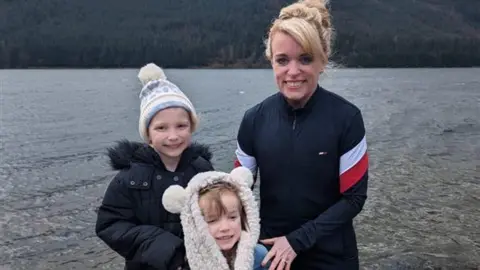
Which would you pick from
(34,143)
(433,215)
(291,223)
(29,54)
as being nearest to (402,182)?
(433,215)

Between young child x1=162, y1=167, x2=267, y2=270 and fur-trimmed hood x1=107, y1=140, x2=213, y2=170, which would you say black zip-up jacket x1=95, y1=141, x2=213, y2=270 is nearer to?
fur-trimmed hood x1=107, y1=140, x2=213, y2=170

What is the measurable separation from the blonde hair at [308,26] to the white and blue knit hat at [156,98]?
Answer: 2.21 feet

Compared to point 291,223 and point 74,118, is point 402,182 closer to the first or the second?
Answer: point 291,223

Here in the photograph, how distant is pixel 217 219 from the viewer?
3.45 meters

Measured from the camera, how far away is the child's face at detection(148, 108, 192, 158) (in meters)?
3.74

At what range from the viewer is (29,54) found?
16388cm

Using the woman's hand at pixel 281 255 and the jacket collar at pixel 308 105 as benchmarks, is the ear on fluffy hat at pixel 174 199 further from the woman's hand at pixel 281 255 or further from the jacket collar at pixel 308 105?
the jacket collar at pixel 308 105

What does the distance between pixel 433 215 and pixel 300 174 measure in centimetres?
1245

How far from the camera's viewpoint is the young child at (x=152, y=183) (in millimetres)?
3551

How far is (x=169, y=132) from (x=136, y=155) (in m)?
0.28

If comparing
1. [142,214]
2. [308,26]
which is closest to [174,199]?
[142,214]

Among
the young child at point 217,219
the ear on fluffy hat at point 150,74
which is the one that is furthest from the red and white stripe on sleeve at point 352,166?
the ear on fluffy hat at point 150,74

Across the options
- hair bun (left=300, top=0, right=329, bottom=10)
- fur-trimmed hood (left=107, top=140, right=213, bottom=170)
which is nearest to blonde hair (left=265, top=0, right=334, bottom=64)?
hair bun (left=300, top=0, right=329, bottom=10)

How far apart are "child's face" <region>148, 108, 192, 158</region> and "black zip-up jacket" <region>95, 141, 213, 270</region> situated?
0.30 ft
